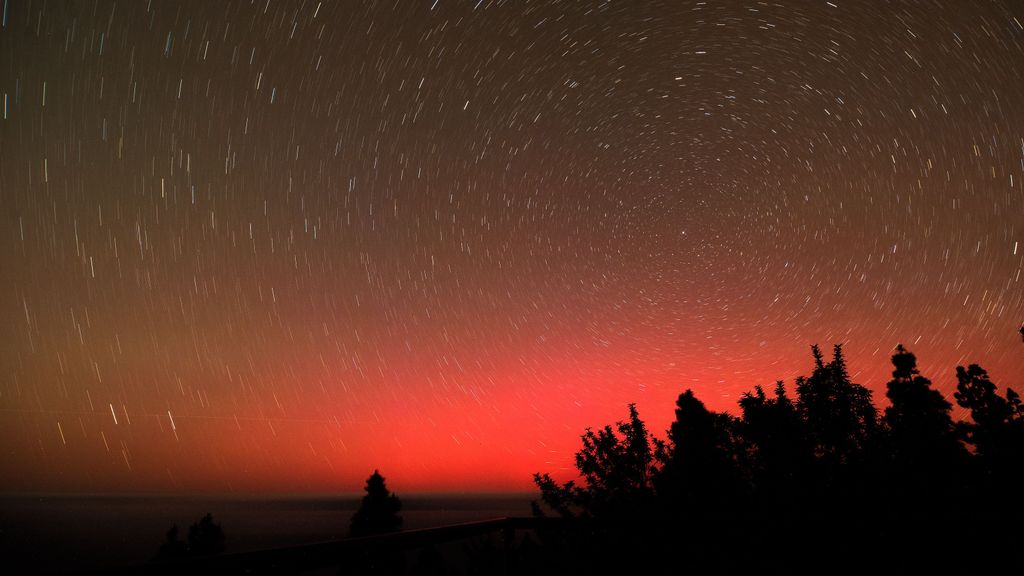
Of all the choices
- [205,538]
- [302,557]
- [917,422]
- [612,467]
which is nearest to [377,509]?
[205,538]

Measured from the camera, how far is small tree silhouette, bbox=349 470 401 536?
79.1ft

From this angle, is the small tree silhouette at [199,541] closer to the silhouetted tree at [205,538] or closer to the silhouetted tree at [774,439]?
the silhouetted tree at [205,538]

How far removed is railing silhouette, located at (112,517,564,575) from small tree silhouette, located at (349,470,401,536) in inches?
948

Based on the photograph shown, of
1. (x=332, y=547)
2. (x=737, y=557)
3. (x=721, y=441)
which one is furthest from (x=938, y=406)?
(x=332, y=547)

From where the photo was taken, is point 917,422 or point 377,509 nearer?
point 917,422

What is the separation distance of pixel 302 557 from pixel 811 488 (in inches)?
249

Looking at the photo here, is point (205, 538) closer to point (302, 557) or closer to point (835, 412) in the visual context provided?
point (835, 412)

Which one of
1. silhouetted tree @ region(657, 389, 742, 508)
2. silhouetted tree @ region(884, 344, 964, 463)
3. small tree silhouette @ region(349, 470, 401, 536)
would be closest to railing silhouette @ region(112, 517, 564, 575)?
silhouetted tree @ region(657, 389, 742, 508)

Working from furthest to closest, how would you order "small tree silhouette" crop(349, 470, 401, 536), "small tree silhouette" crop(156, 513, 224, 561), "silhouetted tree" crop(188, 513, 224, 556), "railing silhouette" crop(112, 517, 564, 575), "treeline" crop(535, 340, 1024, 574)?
"small tree silhouette" crop(156, 513, 224, 561), "silhouetted tree" crop(188, 513, 224, 556), "small tree silhouette" crop(349, 470, 401, 536), "treeline" crop(535, 340, 1024, 574), "railing silhouette" crop(112, 517, 564, 575)

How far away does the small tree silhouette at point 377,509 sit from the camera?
2411 cm

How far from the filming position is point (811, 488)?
5.95m

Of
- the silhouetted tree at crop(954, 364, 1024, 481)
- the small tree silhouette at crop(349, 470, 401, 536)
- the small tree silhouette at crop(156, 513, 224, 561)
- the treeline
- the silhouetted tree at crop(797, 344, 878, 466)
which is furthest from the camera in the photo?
the small tree silhouette at crop(156, 513, 224, 561)

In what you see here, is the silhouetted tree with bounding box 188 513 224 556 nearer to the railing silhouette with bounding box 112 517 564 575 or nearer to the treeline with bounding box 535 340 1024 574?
the treeline with bounding box 535 340 1024 574

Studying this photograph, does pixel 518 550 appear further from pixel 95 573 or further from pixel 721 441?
pixel 721 441
